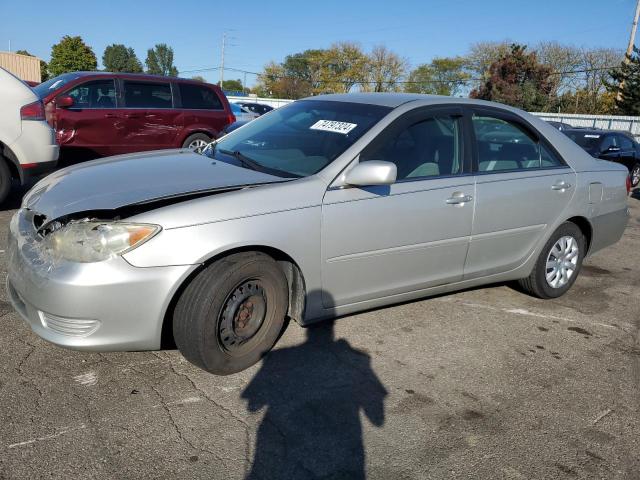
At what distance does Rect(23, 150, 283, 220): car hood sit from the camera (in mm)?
2912

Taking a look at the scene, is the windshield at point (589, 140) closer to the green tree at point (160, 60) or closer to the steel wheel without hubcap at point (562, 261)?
the steel wheel without hubcap at point (562, 261)

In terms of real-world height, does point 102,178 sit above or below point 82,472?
above

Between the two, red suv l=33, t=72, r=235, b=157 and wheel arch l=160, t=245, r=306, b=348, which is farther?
red suv l=33, t=72, r=235, b=157

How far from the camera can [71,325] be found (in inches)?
108

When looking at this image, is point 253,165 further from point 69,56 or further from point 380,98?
point 69,56

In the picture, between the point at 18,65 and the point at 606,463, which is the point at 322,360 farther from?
the point at 18,65

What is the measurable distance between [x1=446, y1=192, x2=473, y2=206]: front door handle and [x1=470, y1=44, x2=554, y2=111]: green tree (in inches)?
1646

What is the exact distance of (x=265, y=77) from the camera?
81.6 metres

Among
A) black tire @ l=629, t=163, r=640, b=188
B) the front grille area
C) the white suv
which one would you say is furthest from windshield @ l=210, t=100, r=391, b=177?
black tire @ l=629, t=163, r=640, b=188

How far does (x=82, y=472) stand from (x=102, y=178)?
5.56 ft

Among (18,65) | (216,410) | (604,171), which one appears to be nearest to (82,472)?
(216,410)

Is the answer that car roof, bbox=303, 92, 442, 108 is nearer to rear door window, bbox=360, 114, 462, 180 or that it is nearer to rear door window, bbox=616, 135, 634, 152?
rear door window, bbox=360, 114, 462, 180

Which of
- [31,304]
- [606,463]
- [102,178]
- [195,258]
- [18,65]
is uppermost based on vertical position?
[18,65]

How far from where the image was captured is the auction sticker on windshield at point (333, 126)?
3.70 m
